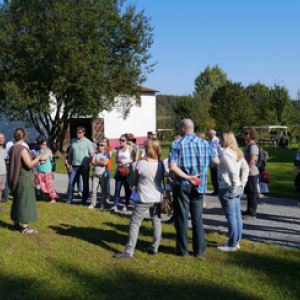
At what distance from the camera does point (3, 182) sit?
7250mm

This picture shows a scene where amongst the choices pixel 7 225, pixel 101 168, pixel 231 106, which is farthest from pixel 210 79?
pixel 7 225

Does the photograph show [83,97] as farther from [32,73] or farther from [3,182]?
[3,182]

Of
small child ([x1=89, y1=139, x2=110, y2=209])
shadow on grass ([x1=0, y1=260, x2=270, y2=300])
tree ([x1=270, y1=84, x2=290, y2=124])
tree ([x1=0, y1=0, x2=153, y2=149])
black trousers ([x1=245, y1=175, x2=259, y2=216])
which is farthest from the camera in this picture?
tree ([x1=270, y1=84, x2=290, y2=124])

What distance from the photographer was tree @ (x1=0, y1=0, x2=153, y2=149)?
61.9 ft

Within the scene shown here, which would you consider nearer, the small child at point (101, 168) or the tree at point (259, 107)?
the small child at point (101, 168)

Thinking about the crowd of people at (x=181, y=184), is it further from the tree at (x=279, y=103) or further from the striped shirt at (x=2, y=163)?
the tree at (x=279, y=103)

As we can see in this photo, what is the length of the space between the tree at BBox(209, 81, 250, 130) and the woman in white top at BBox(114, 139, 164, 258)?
4184cm

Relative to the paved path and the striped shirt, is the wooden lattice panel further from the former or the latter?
the striped shirt

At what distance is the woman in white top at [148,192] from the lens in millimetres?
4449

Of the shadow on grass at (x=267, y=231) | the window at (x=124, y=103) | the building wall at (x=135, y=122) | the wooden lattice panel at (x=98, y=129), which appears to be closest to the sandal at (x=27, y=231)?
the shadow on grass at (x=267, y=231)

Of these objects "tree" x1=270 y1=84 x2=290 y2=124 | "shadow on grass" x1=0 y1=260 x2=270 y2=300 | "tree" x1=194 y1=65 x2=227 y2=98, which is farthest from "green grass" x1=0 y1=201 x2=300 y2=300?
"tree" x1=194 y1=65 x2=227 y2=98

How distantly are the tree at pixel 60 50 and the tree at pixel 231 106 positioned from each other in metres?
27.1

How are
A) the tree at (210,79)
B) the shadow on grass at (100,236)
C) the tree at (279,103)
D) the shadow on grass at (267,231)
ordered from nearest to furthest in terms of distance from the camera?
the shadow on grass at (100,236) < the shadow on grass at (267,231) < the tree at (279,103) < the tree at (210,79)

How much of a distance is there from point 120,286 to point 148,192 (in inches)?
49.9
